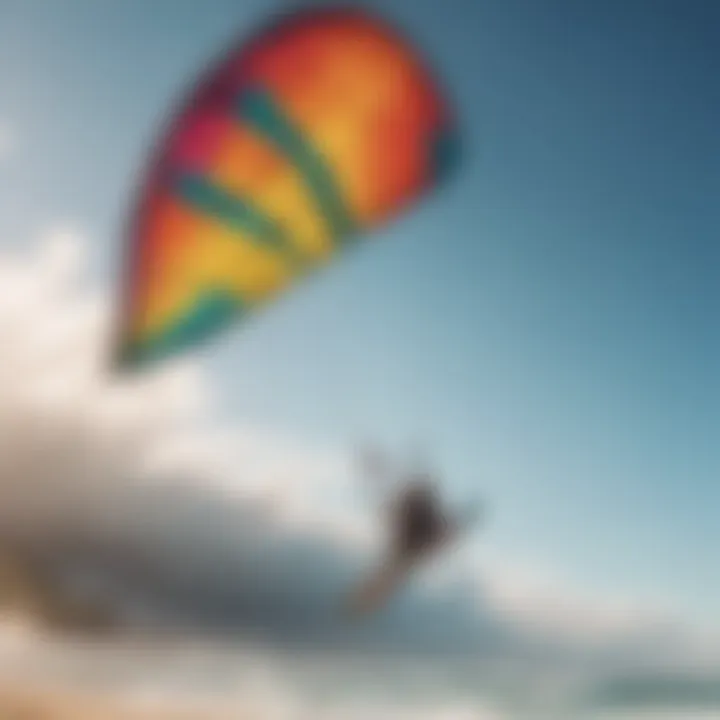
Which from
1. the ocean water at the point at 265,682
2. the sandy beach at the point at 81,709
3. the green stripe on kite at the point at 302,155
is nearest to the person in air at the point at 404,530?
the ocean water at the point at 265,682

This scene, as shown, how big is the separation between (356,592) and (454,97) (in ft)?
2.36

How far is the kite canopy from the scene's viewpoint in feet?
5.89

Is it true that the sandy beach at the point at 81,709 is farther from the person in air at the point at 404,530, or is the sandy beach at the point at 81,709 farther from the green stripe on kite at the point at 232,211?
the green stripe on kite at the point at 232,211

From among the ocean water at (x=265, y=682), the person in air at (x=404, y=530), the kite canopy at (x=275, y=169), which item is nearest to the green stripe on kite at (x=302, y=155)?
the kite canopy at (x=275, y=169)

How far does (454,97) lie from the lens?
1.89 meters

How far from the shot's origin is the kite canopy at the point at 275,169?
179cm

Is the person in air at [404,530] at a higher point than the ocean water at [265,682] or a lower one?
higher

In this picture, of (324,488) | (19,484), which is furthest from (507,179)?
(19,484)

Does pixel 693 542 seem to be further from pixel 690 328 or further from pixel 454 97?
pixel 454 97

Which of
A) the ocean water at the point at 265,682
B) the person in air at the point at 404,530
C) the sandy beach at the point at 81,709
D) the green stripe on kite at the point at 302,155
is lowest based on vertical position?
the sandy beach at the point at 81,709

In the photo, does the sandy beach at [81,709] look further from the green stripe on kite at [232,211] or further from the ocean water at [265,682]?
the green stripe on kite at [232,211]

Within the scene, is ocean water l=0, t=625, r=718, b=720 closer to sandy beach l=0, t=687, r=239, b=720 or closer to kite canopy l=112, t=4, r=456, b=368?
sandy beach l=0, t=687, r=239, b=720

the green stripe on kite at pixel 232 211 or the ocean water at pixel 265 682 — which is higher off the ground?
the green stripe on kite at pixel 232 211

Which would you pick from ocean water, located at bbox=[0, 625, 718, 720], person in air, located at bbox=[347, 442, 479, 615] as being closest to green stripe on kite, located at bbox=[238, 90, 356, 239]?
person in air, located at bbox=[347, 442, 479, 615]
